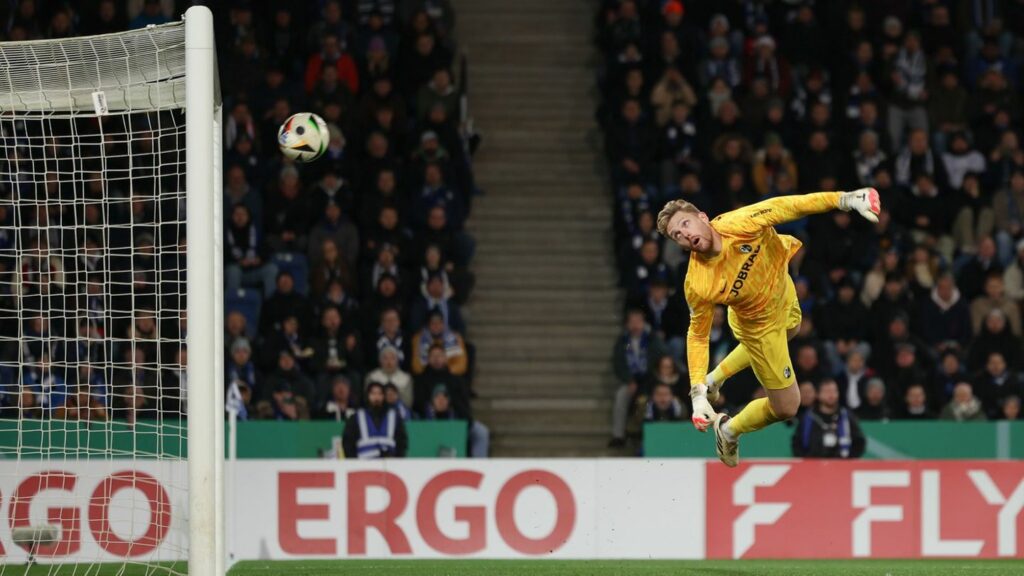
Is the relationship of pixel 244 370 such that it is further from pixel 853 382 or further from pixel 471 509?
pixel 853 382

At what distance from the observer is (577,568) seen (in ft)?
41.1

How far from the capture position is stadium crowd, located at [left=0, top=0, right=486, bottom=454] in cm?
1527

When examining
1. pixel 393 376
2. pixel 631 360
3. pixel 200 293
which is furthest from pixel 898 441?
pixel 200 293

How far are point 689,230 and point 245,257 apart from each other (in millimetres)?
8140

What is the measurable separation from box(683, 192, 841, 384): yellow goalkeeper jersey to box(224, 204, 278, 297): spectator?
7.47m

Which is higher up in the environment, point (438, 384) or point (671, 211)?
point (671, 211)

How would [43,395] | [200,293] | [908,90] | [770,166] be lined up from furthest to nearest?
[908,90], [770,166], [43,395], [200,293]

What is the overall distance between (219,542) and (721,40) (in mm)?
10943

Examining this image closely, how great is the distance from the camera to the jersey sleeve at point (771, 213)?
31.6 feet

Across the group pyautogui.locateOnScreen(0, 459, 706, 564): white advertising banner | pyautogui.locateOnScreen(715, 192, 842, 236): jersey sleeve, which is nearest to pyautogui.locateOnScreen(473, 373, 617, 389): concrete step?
pyautogui.locateOnScreen(0, 459, 706, 564): white advertising banner

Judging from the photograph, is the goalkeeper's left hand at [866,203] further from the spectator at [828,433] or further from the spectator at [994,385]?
the spectator at [994,385]

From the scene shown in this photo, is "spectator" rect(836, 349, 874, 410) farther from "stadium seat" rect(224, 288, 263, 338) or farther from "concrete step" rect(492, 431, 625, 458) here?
"stadium seat" rect(224, 288, 263, 338)

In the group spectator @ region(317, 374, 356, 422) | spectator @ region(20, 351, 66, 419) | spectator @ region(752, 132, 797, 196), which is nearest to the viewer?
spectator @ region(20, 351, 66, 419)

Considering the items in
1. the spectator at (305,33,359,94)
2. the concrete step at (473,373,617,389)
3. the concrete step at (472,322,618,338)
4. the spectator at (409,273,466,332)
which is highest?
the spectator at (305,33,359,94)
